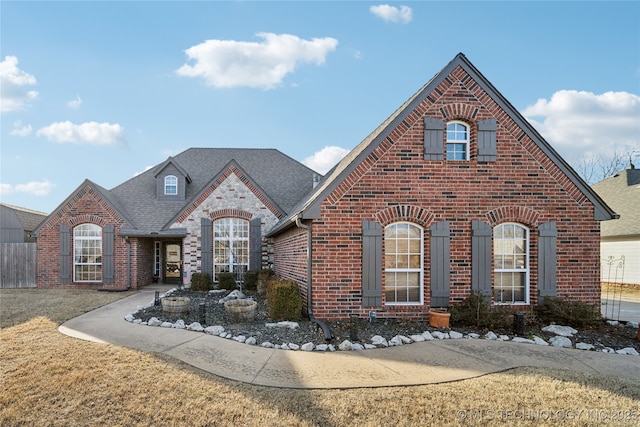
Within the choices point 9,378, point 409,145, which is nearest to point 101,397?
point 9,378

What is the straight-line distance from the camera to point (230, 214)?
1711cm

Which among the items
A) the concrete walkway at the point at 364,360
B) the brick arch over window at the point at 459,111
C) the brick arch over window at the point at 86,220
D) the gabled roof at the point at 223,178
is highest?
the brick arch over window at the point at 459,111

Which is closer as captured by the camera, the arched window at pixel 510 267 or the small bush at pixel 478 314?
the small bush at pixel 478 314

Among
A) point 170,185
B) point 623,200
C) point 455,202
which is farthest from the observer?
point 623,200

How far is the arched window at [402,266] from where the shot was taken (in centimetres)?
937

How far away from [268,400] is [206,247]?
12.9 meters

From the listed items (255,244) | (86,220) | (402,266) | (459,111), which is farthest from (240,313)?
(86,220)

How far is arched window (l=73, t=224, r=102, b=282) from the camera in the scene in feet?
55.8

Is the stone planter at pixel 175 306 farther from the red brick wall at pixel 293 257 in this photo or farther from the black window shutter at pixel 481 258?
the black window shutter at pixel 481 258

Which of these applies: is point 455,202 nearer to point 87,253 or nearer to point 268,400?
point 268,400

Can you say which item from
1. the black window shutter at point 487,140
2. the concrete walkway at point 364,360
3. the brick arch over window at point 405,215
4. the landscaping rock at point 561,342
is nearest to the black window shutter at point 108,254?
the concrete walkway at point 364,360

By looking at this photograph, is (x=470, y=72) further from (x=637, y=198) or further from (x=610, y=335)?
(x=637, y=198)

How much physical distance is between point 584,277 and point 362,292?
5.75m

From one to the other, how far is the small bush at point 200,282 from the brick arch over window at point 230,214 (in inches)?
102
